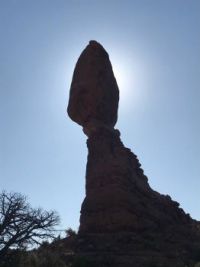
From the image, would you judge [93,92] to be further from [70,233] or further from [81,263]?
[81,263]

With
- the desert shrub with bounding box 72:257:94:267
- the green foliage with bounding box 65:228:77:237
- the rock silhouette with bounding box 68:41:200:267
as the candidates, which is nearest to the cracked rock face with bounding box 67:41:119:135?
the rock silhouette with bounding box 68:41:200:267

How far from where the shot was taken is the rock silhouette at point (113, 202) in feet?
125

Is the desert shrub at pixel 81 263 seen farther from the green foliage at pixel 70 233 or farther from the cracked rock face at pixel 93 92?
the cracked rock face at pixel 93 92

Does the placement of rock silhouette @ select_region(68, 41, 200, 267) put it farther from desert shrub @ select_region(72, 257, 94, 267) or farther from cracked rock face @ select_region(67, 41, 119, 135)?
desert shrub @ select_region(72, 257, 94, 267)

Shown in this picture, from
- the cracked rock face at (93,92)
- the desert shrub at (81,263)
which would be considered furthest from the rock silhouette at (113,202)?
the desert shrub at (81,263)

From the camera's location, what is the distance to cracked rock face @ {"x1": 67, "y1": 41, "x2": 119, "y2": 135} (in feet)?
176

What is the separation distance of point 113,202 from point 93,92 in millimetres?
14837

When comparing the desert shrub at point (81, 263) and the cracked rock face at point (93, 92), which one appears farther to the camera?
the cracked rock face at point (93, 92)

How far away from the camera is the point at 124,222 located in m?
43.2

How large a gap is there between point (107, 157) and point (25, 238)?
21.9 m

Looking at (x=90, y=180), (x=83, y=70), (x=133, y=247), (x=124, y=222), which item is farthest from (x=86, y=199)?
(x=83, y=70)

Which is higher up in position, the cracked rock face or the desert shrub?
the cracked rock face

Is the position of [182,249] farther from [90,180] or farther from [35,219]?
[35,219]

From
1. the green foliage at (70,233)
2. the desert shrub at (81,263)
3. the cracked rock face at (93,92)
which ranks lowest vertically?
the desert shrub at (81,263)
